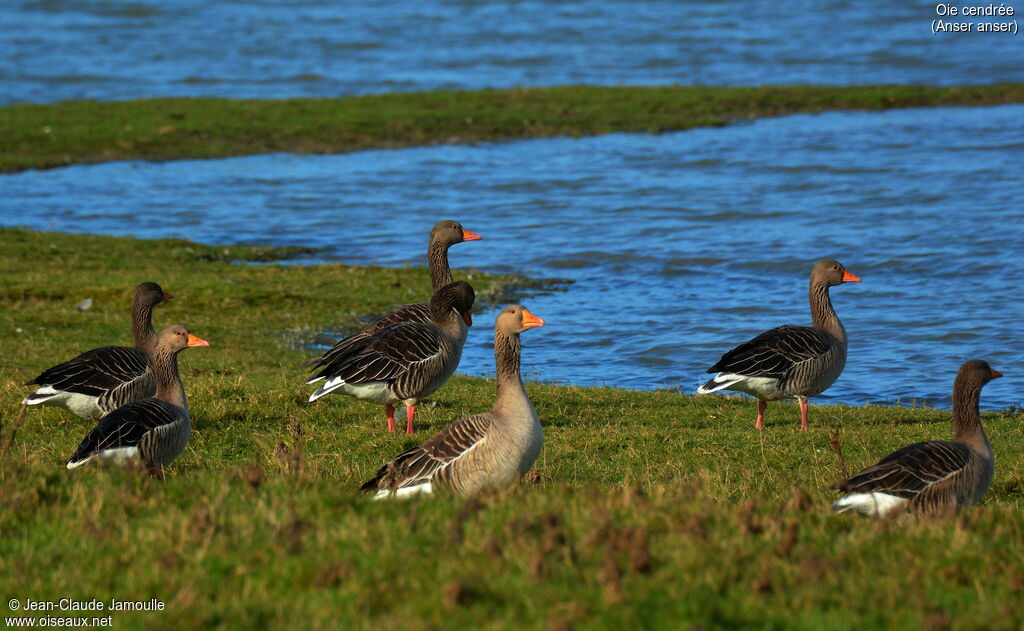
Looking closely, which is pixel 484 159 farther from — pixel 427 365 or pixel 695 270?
pixel 427 365

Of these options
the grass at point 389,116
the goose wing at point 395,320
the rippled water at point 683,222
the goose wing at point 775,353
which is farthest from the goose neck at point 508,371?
the grass at point 389,116

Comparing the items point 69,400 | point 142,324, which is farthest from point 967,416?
point 142,324

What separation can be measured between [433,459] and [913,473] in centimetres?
399

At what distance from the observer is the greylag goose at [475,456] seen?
9742 millimetres

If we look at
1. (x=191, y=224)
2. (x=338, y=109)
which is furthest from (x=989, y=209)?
(x=338, y=109)

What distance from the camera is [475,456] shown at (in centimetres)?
979

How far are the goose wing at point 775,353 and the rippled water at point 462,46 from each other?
170 feet

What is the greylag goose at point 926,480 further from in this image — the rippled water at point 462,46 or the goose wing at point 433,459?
the rippled water at point 462,46

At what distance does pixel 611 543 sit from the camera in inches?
286

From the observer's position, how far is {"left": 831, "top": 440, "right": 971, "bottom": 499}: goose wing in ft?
32.3

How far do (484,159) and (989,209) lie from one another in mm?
19843

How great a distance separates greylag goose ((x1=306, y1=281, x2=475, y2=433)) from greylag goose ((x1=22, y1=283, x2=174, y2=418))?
2017mm

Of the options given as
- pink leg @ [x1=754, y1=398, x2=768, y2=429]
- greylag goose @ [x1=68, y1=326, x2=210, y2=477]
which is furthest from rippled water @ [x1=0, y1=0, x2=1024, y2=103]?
greylag goose @ [x1=68, y1=326, x2=210, y2=477]

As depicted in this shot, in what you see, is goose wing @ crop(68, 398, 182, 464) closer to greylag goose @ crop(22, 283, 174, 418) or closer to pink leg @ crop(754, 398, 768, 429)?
greylag goose @ crop(22, 283, 174, 418)
